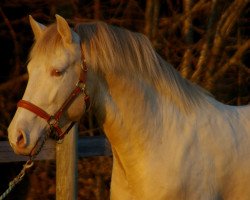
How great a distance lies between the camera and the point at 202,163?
10.8 feet

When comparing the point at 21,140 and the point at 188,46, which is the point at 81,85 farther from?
the point at 188,46

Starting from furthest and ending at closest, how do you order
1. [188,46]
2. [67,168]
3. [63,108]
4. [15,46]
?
[15,46]
[188,46]
[67,168]
[63,108]

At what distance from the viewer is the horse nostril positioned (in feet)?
10.0

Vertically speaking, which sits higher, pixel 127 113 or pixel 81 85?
pixel 81 85

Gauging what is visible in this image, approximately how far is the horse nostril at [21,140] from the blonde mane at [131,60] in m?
0.52

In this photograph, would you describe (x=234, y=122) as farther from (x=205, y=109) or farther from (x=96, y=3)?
(x=96, y=3)

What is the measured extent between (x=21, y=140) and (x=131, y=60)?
737 mm

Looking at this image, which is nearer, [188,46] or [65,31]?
[65,31]

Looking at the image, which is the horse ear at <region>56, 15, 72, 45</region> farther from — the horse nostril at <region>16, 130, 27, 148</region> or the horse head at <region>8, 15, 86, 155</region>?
the horse nostril at <region>16, 130, 27, 148</region>

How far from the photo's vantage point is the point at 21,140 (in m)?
3.06

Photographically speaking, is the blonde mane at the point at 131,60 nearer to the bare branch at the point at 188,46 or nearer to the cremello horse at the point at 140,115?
the cremello horse at the point at 140,115

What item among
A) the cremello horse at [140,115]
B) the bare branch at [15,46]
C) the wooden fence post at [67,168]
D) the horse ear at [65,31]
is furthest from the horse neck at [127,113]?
the bare branch at [15,46]

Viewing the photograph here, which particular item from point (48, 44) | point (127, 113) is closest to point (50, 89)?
point (48, 44)

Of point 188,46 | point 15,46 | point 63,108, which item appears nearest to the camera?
point 63,108
